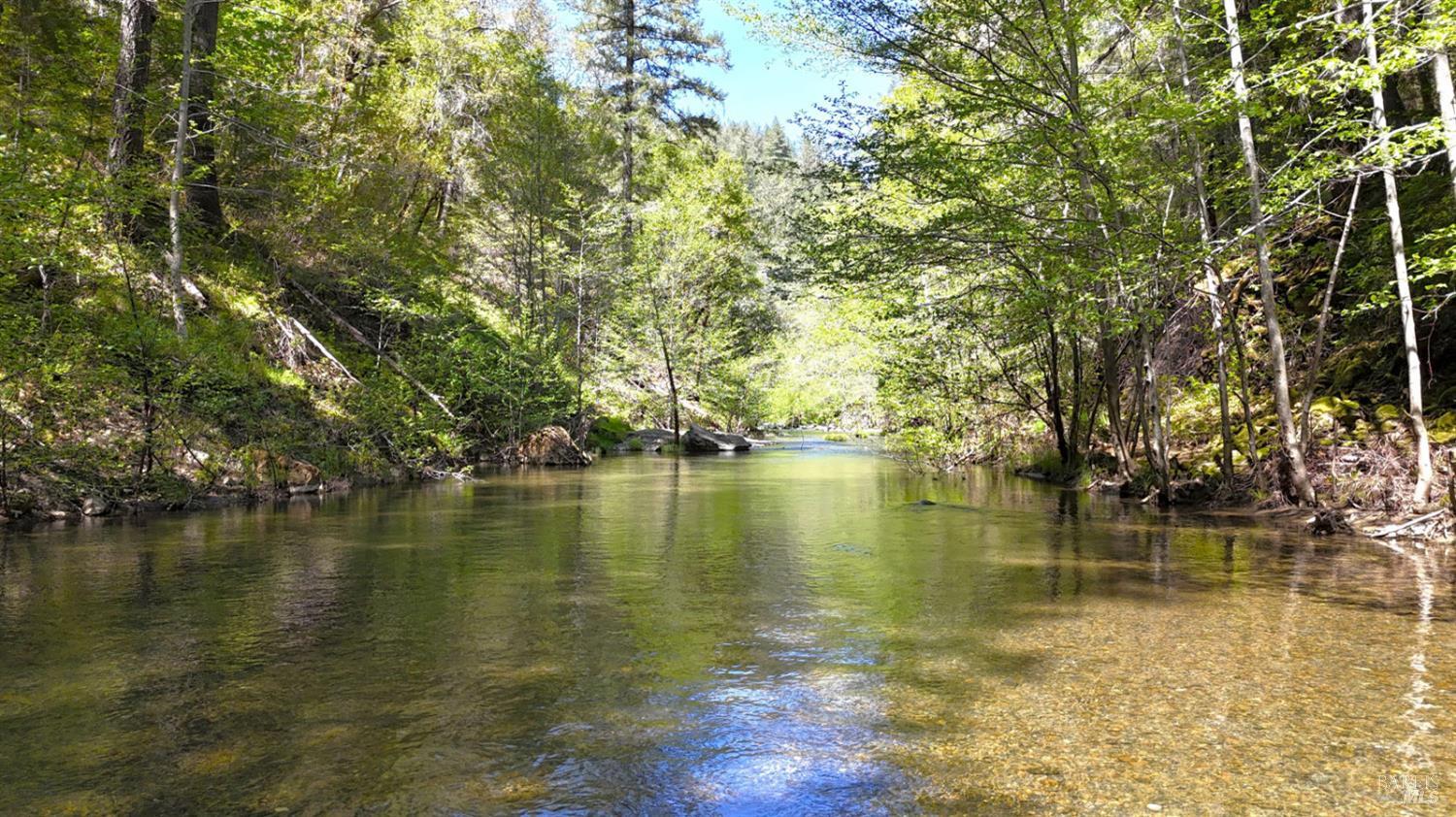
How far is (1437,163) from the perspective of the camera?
1359 cm

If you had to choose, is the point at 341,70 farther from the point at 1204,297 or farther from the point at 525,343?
the point at 1204,297

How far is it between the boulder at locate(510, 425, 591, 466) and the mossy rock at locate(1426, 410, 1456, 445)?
17753 mm

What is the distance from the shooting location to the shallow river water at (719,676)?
3.45 meters

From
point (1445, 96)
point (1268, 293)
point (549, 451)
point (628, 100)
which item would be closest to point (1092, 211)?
point (1268, 293)

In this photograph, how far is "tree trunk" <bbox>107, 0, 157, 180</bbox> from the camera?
1420cm

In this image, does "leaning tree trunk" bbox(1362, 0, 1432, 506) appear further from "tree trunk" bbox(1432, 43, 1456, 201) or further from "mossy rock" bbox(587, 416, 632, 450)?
"mossy rock" bbox(587, 416, 632, 450)

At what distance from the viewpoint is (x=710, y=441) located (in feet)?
101

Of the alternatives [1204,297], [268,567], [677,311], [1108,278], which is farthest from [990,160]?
[677,311]

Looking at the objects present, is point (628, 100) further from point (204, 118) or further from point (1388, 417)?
point (1388, 417)

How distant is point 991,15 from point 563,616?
11.6 metres

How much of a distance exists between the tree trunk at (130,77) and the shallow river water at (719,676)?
7872mm

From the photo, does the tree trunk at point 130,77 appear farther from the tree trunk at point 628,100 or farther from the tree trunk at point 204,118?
the tree trunk at point 628,100

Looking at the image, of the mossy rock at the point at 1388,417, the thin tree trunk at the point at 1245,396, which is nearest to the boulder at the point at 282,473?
the thin tree trunk at the point at 1245,396

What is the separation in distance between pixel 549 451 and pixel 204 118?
11.0 metres
